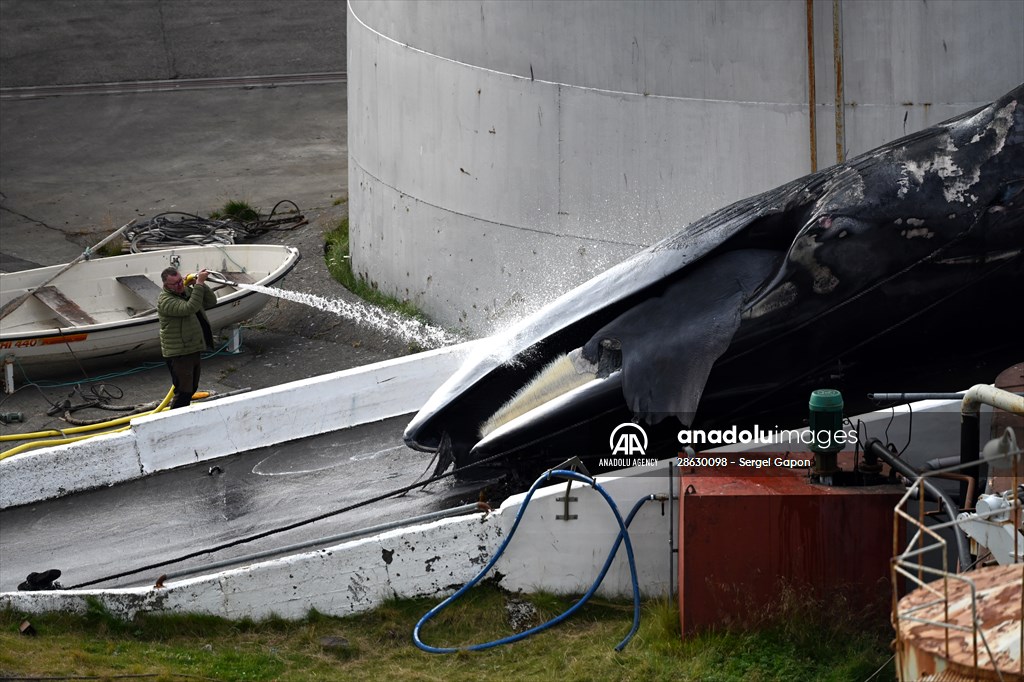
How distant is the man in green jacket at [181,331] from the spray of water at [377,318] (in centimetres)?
321

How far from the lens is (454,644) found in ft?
29.2

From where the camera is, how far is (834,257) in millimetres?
9320

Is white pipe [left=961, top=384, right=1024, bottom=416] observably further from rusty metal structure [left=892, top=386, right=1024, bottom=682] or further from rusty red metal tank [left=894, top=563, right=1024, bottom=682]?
rusty red metal tank [left=894, top=563, right=1024, bottom=682]

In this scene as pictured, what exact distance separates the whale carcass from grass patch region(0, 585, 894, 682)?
1518 millimetres

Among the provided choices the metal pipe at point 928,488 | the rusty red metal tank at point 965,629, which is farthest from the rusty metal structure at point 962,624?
the metal pipe at point 928,488

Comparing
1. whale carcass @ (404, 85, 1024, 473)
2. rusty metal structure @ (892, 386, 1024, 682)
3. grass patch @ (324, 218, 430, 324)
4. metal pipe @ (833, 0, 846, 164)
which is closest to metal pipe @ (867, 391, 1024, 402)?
whale carcass @ (404, 85, 1024, 473)

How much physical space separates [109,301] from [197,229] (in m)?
3.03

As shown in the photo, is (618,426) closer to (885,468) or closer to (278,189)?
(885,468)

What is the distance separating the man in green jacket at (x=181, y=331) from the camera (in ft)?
44.7

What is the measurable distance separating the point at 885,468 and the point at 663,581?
5.47 ft

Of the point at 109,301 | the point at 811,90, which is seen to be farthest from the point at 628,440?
the point at 109,301

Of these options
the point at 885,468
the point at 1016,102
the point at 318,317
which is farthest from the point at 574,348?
the point at 318,317

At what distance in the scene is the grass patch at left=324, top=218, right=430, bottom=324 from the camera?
1762cm

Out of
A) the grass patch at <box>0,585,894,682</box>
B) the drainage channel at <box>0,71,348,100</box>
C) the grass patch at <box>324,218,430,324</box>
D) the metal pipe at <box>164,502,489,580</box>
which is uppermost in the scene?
the drainage channel at <box>0,71,348,100</box>
